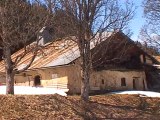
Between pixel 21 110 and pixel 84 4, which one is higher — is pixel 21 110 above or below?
below

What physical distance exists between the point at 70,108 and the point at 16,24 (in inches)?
215

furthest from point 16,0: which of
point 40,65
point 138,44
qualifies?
point 138,44

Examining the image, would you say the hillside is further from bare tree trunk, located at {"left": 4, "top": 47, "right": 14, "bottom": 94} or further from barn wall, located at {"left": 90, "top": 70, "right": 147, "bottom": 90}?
barn wall, located at {"left": 90, "top": 70, "right": 147, "bottom": 90}

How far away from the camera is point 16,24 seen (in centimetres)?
2066

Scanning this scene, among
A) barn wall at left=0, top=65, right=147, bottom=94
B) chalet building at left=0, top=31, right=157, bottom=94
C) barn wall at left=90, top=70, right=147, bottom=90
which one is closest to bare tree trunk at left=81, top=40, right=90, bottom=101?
chalet building at left=0, top=31, right=157, bottom=94

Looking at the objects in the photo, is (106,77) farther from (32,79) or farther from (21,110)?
(21,110)

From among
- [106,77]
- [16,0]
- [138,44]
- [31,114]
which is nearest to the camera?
[31,114]

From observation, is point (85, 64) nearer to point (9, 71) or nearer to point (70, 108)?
point (70, 108)

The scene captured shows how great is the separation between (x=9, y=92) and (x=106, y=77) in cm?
1457

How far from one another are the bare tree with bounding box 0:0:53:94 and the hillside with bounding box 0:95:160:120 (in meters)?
2.31

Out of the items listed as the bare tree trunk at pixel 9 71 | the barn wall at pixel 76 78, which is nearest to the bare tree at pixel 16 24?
the bare tree trunk at pixel 9 71

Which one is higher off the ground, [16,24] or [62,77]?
[16,24]

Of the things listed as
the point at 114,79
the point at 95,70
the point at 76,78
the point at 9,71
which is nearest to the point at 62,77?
the point at 76,78

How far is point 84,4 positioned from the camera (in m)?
21.0
